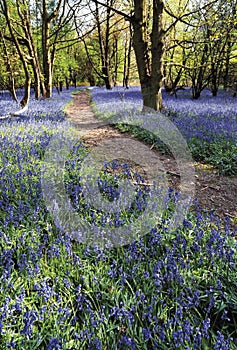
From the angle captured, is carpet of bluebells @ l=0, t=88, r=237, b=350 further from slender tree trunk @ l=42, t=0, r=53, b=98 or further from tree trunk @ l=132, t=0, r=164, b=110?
slender tree trunk @ l=42, t=0, r=53, b=98

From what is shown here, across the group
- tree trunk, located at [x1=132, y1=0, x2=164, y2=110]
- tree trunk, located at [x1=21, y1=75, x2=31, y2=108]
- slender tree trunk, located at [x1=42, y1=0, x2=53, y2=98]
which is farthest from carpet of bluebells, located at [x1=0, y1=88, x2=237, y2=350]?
slender tree trunk, located at [x1=42, y1=0, x2=53, y2=98]

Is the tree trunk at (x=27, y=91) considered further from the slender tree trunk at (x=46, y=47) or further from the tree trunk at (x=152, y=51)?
the slender tree trunk at (x=46, y=47)

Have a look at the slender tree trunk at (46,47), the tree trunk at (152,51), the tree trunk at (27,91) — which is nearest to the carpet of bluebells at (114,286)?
the tree trunk at (152,51)

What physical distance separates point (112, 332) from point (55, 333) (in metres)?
0.40

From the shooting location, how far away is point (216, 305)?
2.18 metres

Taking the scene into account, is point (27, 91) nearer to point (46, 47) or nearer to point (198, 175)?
point (46, 47)

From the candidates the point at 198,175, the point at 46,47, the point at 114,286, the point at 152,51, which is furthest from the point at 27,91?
the point at 114,286

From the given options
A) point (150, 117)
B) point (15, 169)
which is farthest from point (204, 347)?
point (150, 117)

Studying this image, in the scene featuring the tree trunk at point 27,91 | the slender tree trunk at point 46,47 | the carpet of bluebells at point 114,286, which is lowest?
the carpet of bluebells at point 114,286

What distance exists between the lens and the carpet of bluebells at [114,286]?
6.13ft

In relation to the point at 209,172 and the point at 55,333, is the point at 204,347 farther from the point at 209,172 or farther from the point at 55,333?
the point at 209,172

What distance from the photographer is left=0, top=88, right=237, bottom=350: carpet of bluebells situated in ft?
6.13

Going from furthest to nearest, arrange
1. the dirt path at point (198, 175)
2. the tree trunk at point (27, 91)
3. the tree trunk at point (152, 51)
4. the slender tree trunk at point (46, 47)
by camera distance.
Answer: the slender tree trunk at point (46, 47) < the tree trunk at point (27, 91) < the tree trunk at point (152, 51) < the dirt path at point (198, 175)

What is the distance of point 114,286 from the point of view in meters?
2.31
